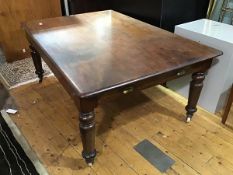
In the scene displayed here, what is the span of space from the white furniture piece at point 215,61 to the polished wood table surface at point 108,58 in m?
0.21

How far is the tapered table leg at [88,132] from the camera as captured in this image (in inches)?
47.9

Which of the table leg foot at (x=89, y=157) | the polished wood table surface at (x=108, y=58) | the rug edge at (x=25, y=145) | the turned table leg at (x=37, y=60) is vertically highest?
the polished wood table surface at (x=108, y=58)

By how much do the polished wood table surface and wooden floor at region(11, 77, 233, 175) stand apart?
0.16 metres

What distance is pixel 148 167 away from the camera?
1466 mm

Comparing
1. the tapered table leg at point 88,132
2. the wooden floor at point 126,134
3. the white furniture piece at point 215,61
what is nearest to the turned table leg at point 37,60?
the wooden floor at point 126,134

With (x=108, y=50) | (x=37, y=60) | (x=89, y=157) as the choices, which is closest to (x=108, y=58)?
(x=108, y=50)

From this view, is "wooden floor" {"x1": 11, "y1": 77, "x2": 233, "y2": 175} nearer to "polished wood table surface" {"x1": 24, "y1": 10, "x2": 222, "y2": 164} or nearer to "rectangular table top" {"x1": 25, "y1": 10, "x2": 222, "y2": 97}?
"polished wood table surface" {"x1": 24, "y1": 10, "x2": 222, "y2": 164}

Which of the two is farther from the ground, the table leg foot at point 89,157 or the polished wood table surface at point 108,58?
the polished wood table surface at point 108,58

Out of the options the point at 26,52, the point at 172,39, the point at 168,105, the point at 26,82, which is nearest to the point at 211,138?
the point at 168,105

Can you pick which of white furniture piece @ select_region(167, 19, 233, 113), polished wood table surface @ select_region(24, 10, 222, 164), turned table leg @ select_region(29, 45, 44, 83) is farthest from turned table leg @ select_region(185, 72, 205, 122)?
turned table leg @ select_region(29, 45, 44, 83)

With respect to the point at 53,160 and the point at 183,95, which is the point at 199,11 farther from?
the point at 53,160

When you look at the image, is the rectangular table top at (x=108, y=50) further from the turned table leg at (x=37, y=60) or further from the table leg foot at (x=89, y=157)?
the table leg foot at (x=89, y=157)

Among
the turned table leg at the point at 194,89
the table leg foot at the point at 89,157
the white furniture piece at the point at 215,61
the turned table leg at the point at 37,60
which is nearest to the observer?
the table leg foot at the point at 89,157

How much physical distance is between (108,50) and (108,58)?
0.36ft
